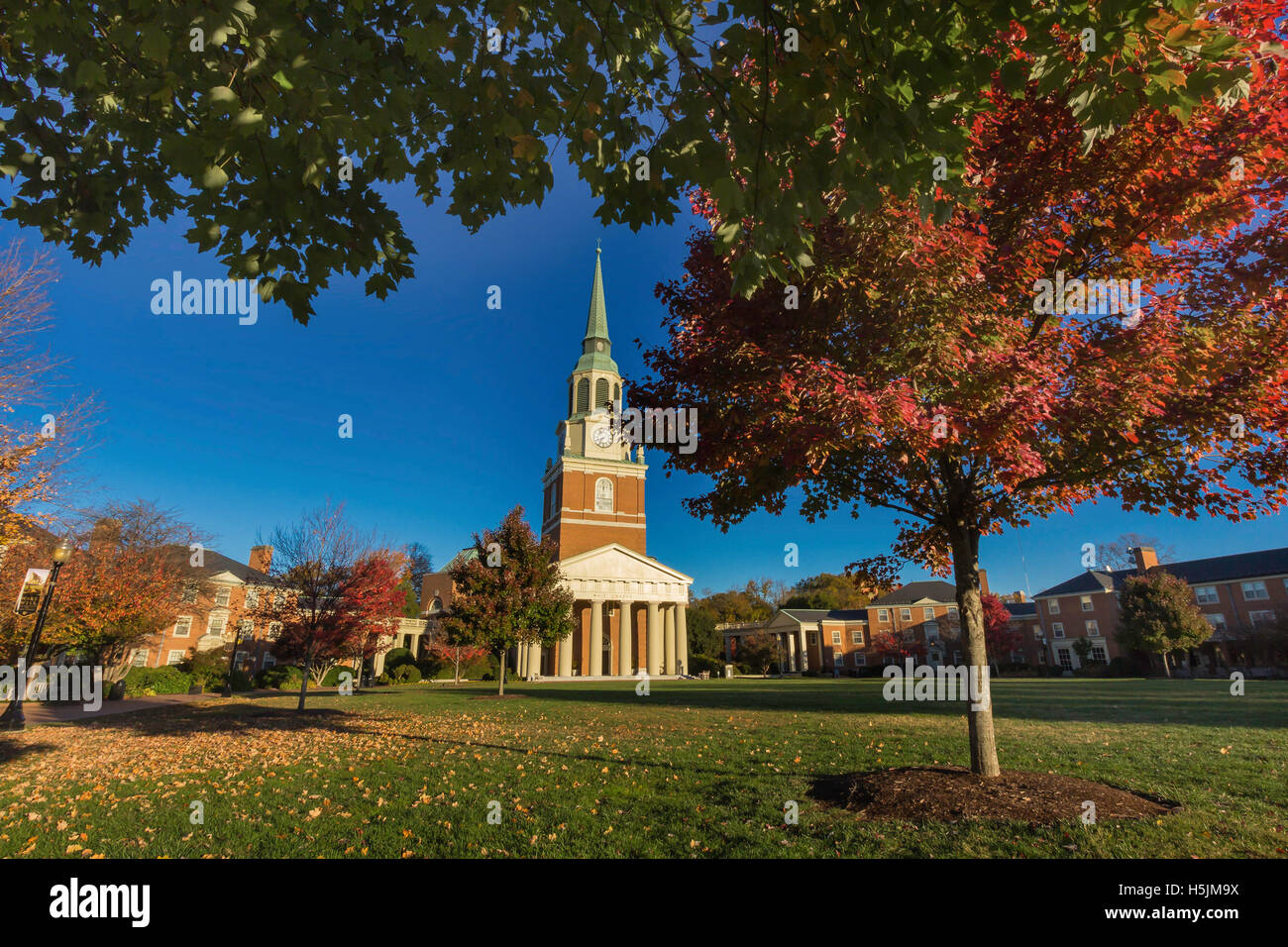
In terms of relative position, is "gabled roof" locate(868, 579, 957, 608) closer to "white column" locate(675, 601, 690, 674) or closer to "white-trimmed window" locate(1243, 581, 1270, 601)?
"white-trimmed window" locate(1243, 581, 1270, 601)

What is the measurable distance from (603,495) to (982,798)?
4899cm

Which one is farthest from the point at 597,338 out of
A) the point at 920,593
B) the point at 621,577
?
the point at 920,593

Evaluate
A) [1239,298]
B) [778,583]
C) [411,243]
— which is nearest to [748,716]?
[1239,298]

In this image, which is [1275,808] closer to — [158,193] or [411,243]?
[411,243]

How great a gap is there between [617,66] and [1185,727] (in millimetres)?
16092

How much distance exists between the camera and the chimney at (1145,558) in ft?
155

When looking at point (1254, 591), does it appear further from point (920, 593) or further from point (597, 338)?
point (597, 338)

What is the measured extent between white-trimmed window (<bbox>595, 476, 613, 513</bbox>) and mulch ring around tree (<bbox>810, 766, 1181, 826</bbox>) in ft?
156

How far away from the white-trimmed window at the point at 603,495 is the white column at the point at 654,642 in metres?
10.1

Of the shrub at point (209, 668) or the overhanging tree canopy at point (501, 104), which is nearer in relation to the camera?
the overhanging tree canopy at point (501, 104)

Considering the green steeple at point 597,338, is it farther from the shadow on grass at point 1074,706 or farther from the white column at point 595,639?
the shadow on grass at point 1074,706

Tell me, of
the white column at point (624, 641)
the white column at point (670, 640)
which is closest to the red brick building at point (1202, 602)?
the white column at point (670, 640)

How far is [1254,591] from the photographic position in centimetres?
4847

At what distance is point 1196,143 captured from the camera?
19.2ft
